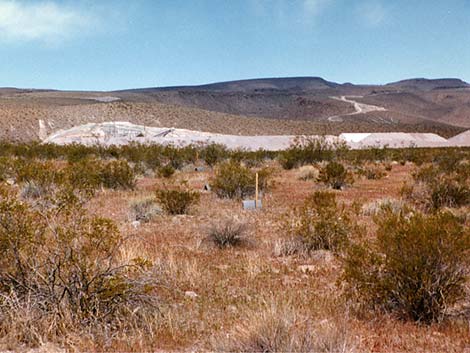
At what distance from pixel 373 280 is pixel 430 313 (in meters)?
0.69

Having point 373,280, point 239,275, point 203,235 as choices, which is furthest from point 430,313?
point 203,235

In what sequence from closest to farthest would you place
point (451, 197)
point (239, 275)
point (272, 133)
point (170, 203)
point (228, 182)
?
point (239, 275) → point (170, 203) → point (451, 197) → point (228, 182) → point (272, 133)

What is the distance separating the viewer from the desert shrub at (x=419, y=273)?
549cm

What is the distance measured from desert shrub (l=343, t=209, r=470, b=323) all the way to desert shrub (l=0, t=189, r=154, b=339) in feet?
8.45

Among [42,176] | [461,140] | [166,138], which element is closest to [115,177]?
[42,176]

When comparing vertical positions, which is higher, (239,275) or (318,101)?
(318,101)

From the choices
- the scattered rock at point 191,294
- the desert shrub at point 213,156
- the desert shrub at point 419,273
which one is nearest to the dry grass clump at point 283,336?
the desert shrub at point 419,273

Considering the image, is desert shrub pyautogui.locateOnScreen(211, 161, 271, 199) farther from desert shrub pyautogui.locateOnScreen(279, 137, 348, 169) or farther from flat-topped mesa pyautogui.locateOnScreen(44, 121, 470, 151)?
flat-topped mesa pyautogui.locateOnScreen(44, 121, 470, 151)

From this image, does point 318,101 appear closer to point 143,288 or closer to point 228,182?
point 228,182

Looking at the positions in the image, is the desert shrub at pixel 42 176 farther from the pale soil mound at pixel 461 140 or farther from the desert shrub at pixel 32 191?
the pale soil mound at pixel 461 140

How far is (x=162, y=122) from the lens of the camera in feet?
276

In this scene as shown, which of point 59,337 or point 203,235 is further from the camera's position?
point 203,235

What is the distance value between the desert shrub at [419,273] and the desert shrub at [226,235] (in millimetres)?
3702

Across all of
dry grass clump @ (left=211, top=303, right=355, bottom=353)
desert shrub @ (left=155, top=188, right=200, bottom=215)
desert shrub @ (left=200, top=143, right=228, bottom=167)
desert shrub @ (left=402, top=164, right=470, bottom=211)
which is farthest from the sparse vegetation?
desert shrub @ (left=200, top=143, right=228, bottom=167)
